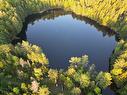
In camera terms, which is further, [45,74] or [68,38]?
[68,38]

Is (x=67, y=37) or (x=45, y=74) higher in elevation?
(x=67, y=37)

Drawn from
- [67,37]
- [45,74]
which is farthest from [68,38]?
[45,74]

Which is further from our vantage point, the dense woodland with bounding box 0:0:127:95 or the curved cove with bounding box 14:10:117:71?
the curved cove with bounding box 14:10:117:71

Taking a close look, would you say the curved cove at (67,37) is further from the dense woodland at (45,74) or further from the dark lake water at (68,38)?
the dense woodland at (45,74)

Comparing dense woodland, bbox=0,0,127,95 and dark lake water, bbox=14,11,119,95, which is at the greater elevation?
dark lake water, bbox=14,11,119,95

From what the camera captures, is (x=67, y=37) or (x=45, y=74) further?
(x=67, y=37)

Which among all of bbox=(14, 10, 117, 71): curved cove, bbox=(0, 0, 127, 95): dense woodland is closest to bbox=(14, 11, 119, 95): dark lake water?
bbox=(14, 10, 117, 71): curved cove

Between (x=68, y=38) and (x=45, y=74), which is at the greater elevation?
(x=68, y=38)

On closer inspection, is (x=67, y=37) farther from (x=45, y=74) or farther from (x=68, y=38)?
(x=45, y=74)

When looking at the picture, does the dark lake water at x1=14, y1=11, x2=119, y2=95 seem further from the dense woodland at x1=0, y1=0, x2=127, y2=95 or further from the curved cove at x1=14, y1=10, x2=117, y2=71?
the dense woodland at x1=0, y1=0, x2=127, y2=95
